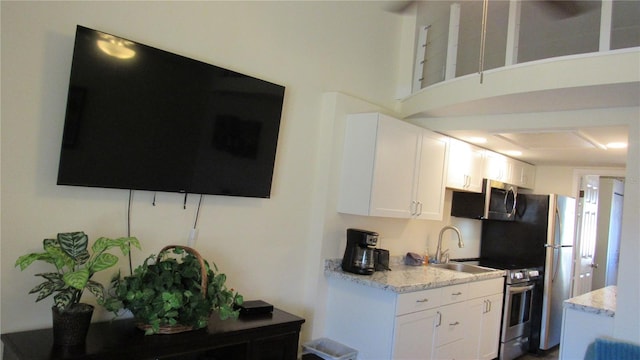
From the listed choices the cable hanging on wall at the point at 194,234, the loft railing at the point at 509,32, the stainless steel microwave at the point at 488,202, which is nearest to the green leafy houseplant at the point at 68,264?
the cable hanging on wall at the point at 194,234

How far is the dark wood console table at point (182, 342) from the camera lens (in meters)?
1.82

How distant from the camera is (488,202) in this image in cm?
468

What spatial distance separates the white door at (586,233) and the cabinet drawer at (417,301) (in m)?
3.21

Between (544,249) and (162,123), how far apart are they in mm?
4331

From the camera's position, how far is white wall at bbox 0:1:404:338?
6.50ft

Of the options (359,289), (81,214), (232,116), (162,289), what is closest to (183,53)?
(232,116)

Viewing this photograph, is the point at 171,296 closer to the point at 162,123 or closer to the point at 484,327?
the point at 162,123

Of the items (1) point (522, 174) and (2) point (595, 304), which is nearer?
(2) point (595, 304)

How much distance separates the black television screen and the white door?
448 centimetres

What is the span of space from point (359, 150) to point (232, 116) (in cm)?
112

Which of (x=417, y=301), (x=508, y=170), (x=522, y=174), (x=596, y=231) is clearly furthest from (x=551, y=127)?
(x=596, y=231)

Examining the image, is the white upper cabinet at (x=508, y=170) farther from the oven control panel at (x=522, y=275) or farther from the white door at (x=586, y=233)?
the oven control panel at (x=522, y=275)

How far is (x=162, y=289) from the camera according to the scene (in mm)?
2064

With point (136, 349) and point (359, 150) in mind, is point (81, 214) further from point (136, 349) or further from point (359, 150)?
point (359, 150)
